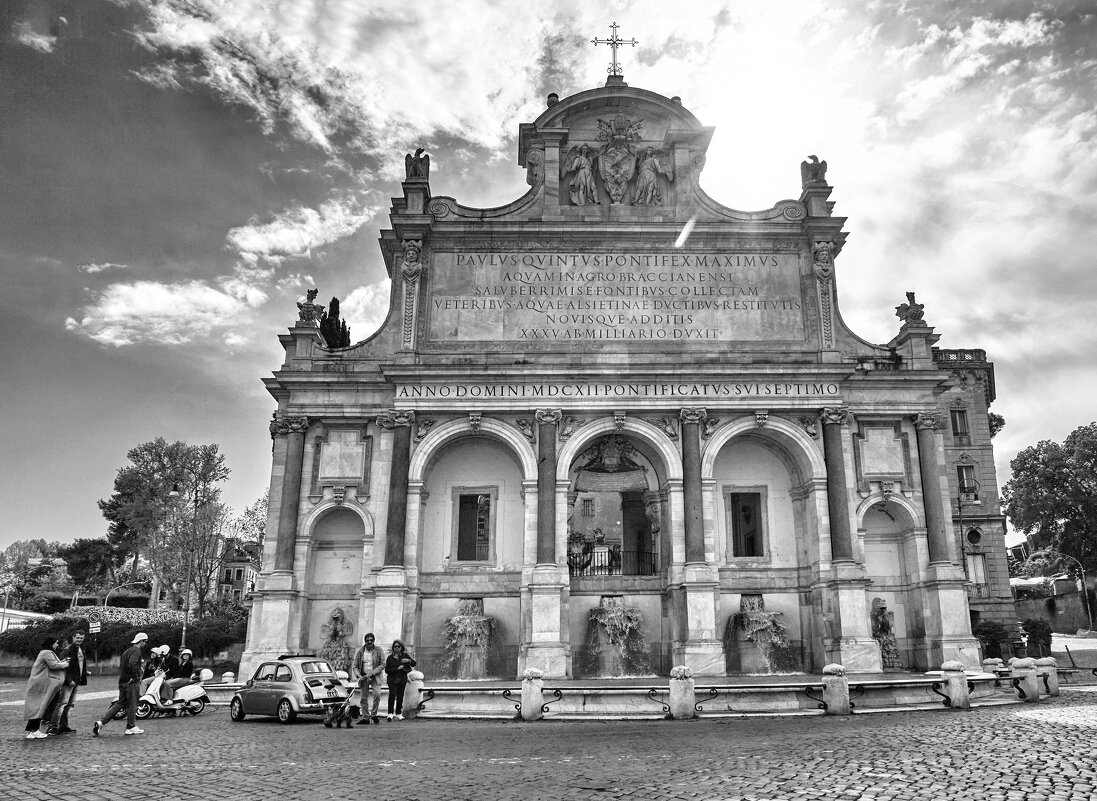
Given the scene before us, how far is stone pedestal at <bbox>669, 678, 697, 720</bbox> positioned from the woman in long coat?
461 inches

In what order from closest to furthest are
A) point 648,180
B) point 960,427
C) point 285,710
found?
point 285,710
point 648,180
point 960,427

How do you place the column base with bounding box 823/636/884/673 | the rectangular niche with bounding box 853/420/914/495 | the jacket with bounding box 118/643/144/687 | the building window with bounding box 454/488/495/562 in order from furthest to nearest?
the building window with bounding box 454/488/495/562 < the rectangular niche with bounding box 853/420/914/495 < the column base with bounding box 823/636/884/673 < the jacket with bounding box 118/643/144/687

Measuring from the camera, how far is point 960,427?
48375mm

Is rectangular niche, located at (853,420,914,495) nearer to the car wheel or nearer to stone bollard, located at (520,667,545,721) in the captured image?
stone bollard, located at (520,667,545,721)

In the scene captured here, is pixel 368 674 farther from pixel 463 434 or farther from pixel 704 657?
pixel 463 434

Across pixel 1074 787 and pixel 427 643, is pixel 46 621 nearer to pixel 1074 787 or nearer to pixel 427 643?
pixel 427 643

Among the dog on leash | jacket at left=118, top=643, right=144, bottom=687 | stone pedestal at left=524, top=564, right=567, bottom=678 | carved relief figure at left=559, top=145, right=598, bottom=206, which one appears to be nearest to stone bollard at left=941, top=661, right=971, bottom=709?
stone pedestal at left=524, top=564, right=567, bottom=678

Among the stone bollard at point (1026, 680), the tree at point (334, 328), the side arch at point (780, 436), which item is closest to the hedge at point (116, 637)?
the tree at point (334, 328)

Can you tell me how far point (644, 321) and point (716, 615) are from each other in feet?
35.3

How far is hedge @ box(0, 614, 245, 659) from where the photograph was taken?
132 feet

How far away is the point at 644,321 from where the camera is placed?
30969 mm

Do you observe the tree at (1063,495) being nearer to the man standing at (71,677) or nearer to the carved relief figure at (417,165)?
the carved relief figure at (417,165)

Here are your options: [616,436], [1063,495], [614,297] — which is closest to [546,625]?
[616,436]

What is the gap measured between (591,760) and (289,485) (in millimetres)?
19924
